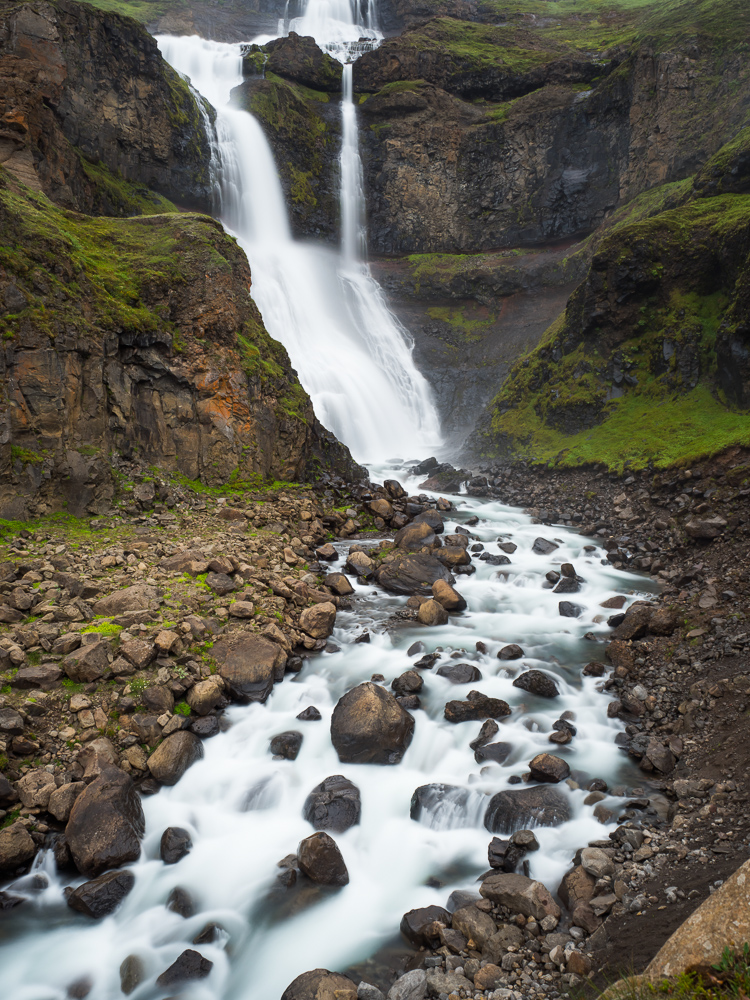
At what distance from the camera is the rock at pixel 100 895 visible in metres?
5.54

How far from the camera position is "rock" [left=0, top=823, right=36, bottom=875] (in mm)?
5633

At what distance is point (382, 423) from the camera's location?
30.1m

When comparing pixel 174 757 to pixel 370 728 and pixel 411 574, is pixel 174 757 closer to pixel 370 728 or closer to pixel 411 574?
pixel 370 728

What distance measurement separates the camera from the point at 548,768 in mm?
6820

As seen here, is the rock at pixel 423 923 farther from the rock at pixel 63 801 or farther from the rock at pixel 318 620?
the rock at pixel 318 620

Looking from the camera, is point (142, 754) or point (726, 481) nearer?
point (142, 754)

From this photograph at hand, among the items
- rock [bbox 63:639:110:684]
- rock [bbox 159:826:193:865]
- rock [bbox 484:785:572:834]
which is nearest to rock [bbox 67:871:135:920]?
rock [bbox 159:826:193:865]

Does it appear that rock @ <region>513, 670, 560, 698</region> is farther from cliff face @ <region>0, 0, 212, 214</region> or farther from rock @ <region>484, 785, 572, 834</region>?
cliff face @ <region>0, 0, 212, 214</region>

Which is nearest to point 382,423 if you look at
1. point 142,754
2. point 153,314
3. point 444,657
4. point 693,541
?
point 153,314

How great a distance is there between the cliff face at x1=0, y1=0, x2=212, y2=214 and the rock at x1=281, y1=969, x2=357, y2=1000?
70.0 ft

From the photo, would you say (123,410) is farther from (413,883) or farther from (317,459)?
(413,883)

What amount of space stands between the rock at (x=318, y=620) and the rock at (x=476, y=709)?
9.12 feet

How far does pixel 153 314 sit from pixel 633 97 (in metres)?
34.0

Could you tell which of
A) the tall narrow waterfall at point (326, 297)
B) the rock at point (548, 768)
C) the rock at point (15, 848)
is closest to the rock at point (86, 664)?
the rock at point (15, 848)
